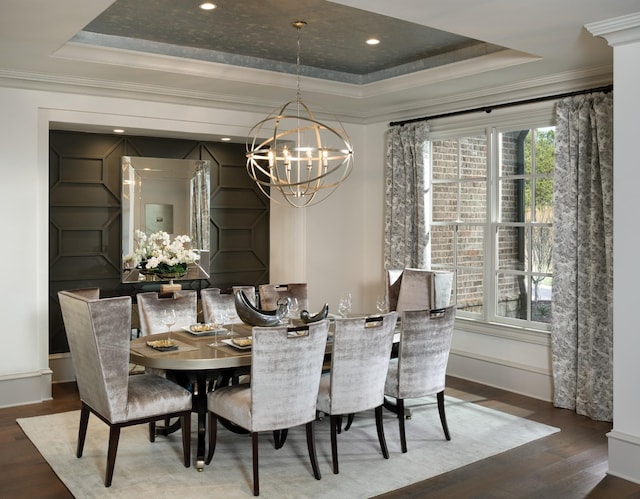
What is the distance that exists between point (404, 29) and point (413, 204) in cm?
207

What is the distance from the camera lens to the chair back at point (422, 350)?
4.04 meters

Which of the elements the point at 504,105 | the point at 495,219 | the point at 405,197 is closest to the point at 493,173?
the point at 495,219

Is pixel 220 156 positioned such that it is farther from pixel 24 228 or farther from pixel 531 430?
pixel 531 430

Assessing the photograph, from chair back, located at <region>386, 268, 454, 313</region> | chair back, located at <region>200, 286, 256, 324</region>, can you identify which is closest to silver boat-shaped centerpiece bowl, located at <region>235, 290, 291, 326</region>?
chair back, located at <region>200, 286, 256, 324</region>

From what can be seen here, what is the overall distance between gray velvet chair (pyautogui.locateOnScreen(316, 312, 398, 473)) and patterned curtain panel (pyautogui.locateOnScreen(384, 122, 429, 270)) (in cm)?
257

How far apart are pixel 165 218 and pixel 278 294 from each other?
1.65 m

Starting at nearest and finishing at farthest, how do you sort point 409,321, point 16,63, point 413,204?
1. point 409,321
2. point 16,63
3. point 413,204

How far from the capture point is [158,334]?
14.5ft

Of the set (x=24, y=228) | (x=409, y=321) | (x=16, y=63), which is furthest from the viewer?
(x=24, y=228)

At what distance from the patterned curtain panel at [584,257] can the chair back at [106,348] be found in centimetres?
333

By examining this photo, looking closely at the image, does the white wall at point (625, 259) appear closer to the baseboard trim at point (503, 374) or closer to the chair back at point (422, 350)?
the chair back at point (422, 350)

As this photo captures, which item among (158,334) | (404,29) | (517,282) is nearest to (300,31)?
(404,29)

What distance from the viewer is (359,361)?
12.5 feet

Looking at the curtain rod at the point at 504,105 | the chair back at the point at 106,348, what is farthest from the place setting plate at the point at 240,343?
the curtain rod at the point at 504,105
